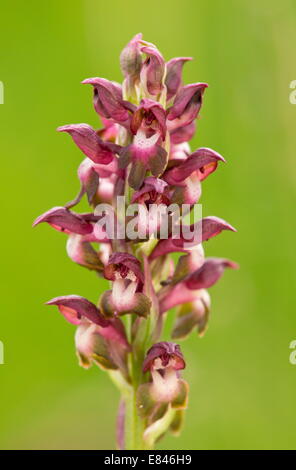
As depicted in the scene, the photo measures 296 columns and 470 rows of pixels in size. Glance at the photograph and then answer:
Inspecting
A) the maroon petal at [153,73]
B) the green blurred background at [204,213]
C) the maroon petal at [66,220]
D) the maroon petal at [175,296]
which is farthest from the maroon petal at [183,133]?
the green blurred background at [204,213]

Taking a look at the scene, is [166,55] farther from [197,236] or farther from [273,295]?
[197,236]

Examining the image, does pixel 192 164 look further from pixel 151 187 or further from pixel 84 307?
pixel 84 307

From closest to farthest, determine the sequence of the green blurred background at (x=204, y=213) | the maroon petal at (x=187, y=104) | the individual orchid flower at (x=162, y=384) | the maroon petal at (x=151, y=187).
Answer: the maroon petal at (x=151, y=187) < the individual orchid flower at (x=162, y=384) < the maroon petal at (x=187, y=104) < the green blurred background at (x=204, y=213)

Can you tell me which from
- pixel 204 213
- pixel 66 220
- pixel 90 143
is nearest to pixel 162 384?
pixel 66 220

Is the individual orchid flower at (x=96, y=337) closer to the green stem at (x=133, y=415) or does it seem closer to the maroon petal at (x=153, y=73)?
the green stem at (x=133, y=415)

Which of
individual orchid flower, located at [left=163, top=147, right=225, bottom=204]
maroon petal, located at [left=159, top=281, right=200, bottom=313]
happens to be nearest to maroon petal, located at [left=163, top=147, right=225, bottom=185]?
individual orchid flower, located at [left=163, top=147, right=225, bottom=204]

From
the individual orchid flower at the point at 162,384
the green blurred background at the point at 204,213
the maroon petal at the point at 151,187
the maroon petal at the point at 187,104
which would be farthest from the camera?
the green blurred background at the point at 204,213

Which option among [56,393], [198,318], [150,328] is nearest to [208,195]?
[56,393]
